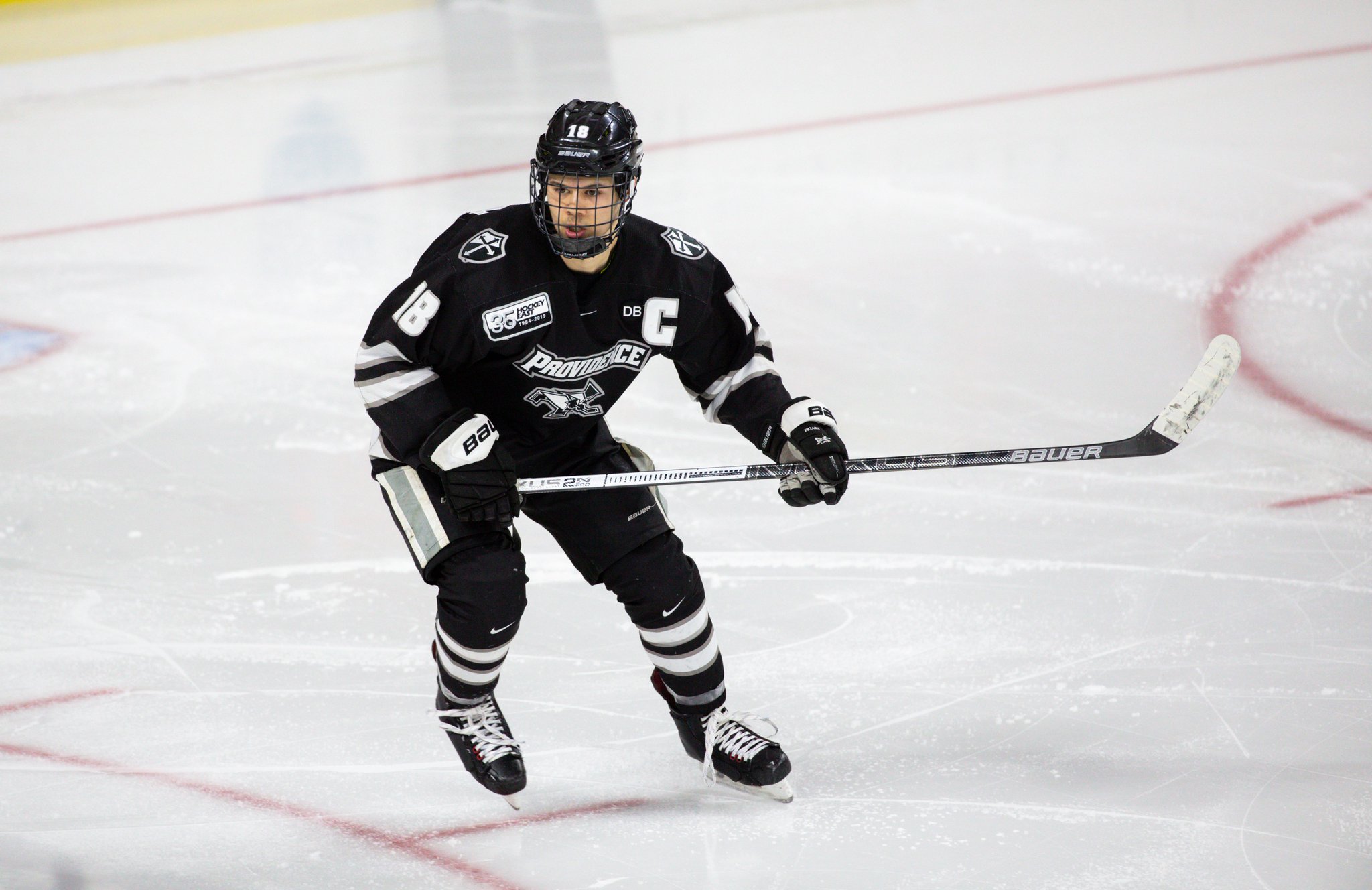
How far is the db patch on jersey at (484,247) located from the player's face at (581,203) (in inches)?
4.5

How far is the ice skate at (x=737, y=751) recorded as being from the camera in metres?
2.26

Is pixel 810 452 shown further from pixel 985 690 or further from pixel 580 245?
pixel 985 690

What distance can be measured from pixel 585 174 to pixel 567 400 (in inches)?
15.0

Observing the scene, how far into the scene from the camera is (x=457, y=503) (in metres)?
2.07

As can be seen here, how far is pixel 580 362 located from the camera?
218 cm

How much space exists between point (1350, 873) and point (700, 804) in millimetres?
985

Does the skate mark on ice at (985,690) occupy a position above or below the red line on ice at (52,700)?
below

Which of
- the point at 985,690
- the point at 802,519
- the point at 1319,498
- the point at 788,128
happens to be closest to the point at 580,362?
the point at 985,690

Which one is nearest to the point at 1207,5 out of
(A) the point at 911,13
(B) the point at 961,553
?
(A) the point at 911,13

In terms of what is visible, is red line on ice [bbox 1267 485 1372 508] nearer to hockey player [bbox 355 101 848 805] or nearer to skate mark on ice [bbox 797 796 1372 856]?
skate mark on ice [bbox 797 796 1372 856]

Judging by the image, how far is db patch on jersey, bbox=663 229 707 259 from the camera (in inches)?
87.7

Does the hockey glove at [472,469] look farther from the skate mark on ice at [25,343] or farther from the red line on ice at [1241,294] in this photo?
the skate mark on ice at [25,343]

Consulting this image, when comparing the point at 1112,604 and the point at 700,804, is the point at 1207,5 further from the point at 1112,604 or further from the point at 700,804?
the point at 700,804

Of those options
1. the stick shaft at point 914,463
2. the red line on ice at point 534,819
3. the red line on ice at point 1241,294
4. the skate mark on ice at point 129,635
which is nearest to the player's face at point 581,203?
the stick shaft at point 914,463
